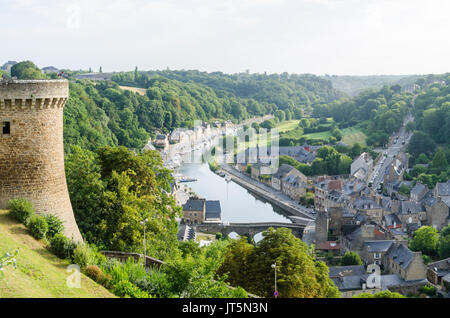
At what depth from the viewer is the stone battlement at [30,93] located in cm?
1235

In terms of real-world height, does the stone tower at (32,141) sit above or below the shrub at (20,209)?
above

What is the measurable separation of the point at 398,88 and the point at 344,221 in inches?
3785

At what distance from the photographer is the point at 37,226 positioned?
1260 cm

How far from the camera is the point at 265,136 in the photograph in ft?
352

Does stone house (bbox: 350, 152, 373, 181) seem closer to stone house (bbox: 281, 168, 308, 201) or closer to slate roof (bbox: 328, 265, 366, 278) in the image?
stone house (bbox: 281, 168, 308, 201)

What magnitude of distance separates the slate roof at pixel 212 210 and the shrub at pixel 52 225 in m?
34.8

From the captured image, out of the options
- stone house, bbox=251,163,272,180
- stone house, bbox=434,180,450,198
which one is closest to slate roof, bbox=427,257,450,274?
stone house, bbox=434,180,450,198

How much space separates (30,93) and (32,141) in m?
1.20

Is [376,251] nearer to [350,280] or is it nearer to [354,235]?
[354,235]

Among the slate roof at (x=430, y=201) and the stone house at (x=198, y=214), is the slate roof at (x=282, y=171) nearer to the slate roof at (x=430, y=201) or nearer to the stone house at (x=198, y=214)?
the stone house at (x=198, y=214)

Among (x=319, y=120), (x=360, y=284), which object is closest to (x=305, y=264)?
(x=360, y=284)

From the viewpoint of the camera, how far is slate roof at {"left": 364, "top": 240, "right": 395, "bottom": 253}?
117 ft

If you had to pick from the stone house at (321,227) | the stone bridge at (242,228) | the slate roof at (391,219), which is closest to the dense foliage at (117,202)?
the stone house at (321,227)

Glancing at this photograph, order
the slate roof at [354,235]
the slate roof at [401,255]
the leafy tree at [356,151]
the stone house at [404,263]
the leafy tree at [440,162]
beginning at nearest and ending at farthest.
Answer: the stone house at [404,263] < the slate roof at [401,255] < the slate roof at [354,235] < the leafy tree at [440,162] < the leafy tree at [356,151]
